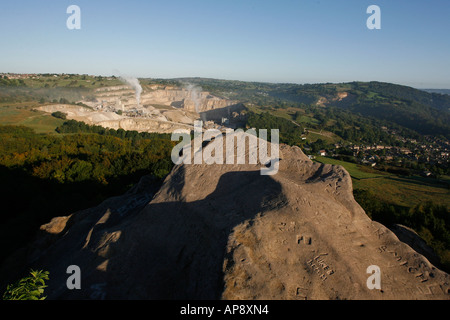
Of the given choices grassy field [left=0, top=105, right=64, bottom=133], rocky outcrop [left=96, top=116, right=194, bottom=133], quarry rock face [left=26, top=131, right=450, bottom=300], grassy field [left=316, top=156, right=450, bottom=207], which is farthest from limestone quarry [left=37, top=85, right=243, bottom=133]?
quarry rock face [left=26, top=131, right=450, bottom=300]

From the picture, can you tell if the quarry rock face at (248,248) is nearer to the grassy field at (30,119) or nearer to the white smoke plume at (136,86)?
the grassy field at (30,119)

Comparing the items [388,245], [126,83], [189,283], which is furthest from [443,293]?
[126,83]

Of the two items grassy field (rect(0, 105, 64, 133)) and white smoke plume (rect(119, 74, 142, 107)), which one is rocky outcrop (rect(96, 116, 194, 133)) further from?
white smoke plume (rect(119, 74, 142, 107))

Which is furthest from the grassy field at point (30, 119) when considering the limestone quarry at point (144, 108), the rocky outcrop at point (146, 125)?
the rocky outcrop at point (146, 125)

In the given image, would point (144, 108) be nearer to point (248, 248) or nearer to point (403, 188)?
point (403, 188)

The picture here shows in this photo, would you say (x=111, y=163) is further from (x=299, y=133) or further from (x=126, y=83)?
(x=126, y=83)
